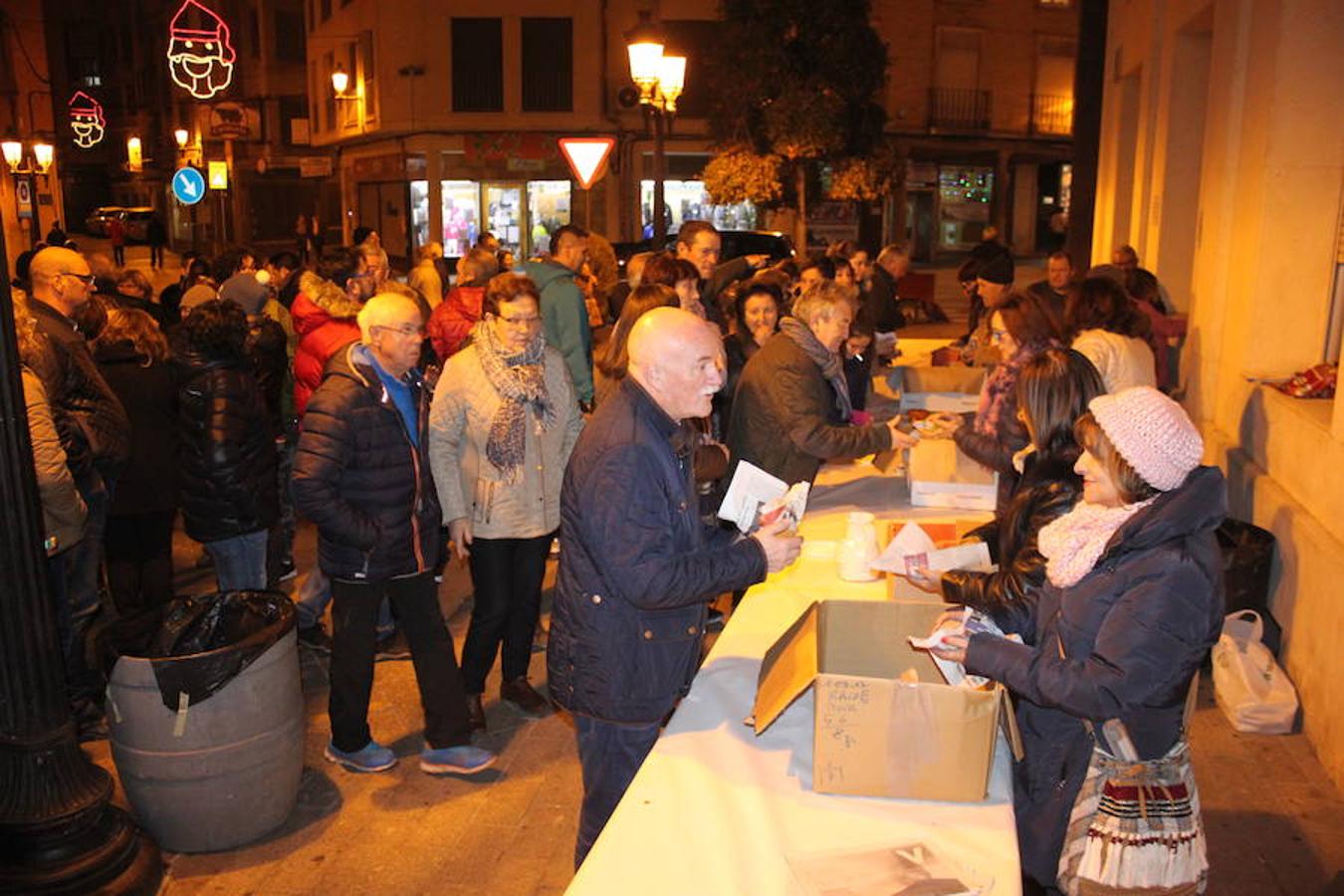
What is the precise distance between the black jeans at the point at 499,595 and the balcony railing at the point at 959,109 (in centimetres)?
3103

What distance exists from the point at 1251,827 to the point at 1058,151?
117 feet

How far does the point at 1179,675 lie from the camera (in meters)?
2.69

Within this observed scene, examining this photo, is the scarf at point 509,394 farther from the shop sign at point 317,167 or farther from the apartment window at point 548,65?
the shop sign at point 317,167

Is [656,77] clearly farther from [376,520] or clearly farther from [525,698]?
[376,520]

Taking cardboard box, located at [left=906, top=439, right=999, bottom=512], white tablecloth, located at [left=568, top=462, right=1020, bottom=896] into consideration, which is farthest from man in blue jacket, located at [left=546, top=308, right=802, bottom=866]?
cardboard box, located at [left=906, top=439, right=999, bottom=512]

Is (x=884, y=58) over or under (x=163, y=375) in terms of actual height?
over

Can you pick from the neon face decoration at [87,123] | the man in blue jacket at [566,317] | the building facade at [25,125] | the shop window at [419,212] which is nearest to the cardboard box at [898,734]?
the man in blue jacket at [566,317]

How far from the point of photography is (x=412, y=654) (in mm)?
4578

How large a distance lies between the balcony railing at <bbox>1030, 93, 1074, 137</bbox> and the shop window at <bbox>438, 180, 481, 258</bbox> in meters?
17.2

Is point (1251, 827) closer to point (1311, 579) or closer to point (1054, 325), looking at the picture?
point (1311, 579)

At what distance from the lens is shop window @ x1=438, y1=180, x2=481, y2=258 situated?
31.2m

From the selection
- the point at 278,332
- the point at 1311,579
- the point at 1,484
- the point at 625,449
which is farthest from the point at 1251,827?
the point at 278,332

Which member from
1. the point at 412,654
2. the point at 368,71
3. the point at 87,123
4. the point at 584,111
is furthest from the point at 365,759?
the point at 368,71

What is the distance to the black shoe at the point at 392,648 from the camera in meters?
5.82
